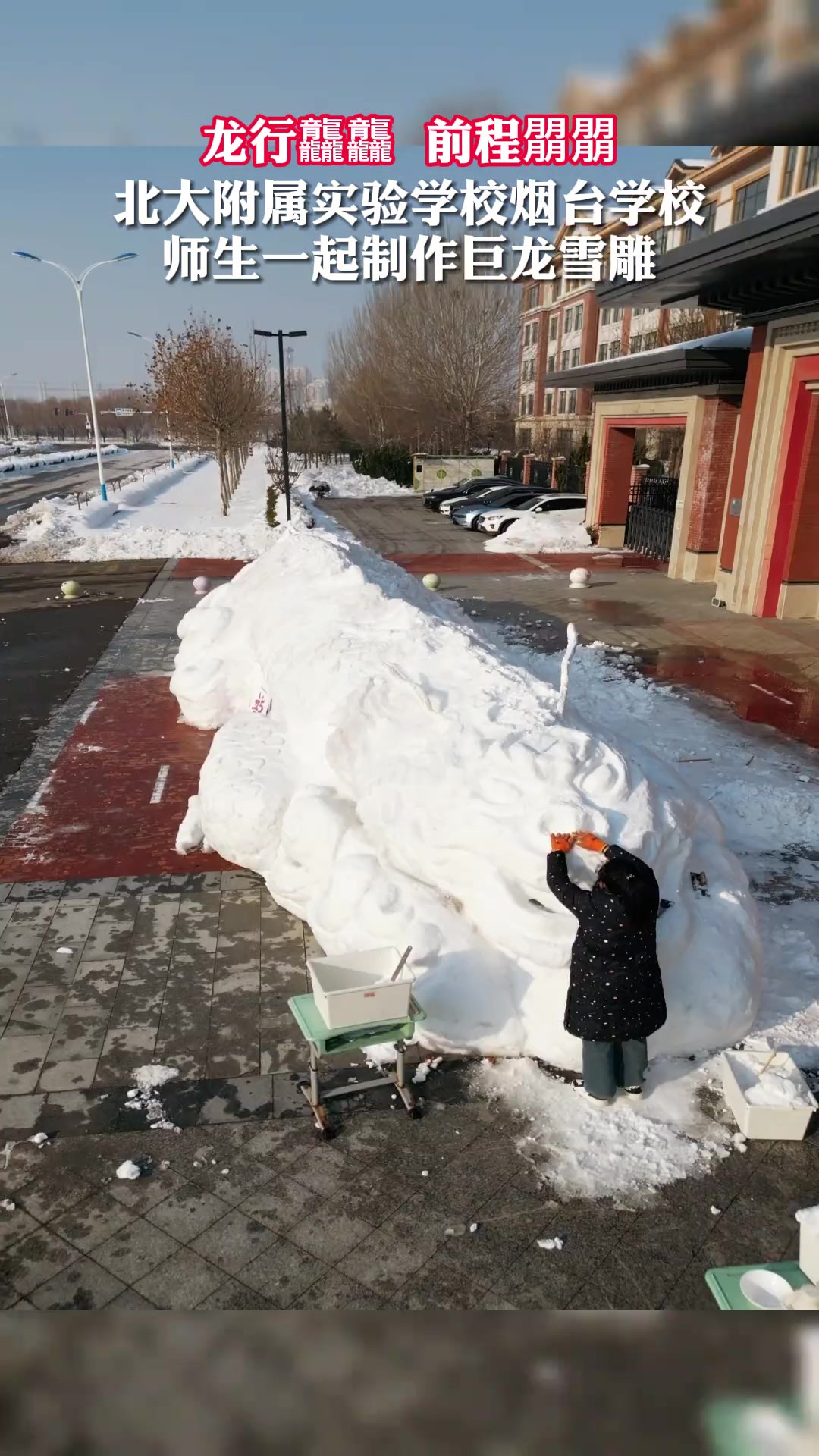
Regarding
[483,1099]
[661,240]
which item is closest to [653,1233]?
[483,1099]

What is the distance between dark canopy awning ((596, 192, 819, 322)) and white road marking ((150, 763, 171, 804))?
1010 centimetres

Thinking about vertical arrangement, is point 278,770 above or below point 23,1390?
below

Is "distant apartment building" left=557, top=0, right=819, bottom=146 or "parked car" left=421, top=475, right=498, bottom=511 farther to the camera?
"parked car" left=421, top=475, right=498, bottom=511

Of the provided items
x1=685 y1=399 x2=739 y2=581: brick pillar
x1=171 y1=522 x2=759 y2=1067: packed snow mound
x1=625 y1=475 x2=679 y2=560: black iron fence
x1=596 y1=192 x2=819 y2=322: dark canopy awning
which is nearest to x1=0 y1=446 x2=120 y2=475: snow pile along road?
x1=625 y1=475 x2=679 y2=560: black iron fence

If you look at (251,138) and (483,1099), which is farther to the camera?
(483,1099)

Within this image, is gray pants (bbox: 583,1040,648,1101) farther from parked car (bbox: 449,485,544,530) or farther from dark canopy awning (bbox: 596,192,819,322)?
parked car (bbox: 449,485,544,530)

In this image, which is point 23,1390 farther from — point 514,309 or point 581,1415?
point 514,309

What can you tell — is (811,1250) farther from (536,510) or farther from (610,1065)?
(536,510)

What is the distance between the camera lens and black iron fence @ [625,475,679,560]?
74.7 ft

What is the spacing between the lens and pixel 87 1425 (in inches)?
30.2

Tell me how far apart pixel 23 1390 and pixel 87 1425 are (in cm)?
8

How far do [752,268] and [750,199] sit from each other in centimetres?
2453

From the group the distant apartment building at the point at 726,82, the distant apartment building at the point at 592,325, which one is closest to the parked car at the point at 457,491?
the distant apartment building at the point at 592,325

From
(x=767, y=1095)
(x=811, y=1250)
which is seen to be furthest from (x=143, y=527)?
(x=811, y=1250)
